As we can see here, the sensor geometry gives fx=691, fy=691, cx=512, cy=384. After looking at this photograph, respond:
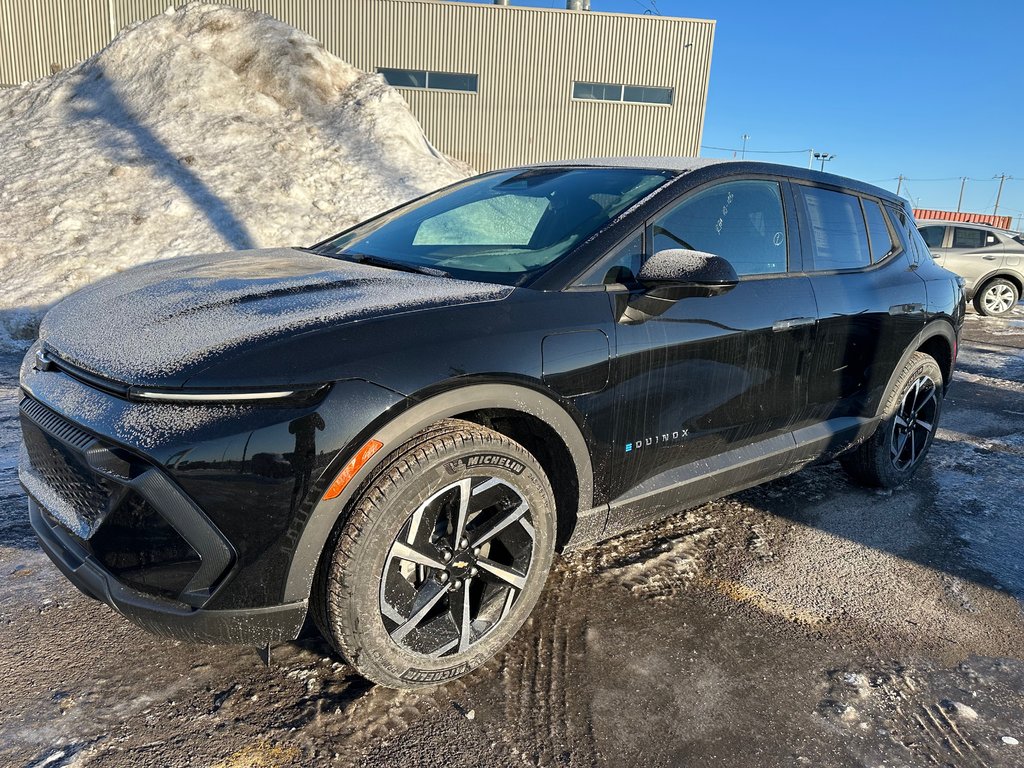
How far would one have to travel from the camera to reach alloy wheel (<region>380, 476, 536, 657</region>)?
2045mm

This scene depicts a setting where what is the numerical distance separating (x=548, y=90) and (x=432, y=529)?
22039 millimetres

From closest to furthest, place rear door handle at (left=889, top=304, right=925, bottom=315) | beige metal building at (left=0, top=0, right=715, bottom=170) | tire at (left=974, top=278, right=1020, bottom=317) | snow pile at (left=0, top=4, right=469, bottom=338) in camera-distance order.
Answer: rear door handle at (left=889, top=304, right=925, bottom=315)
snow pile at (left=0, top=4, right=469, bottom=338)
tire at (left=974, top=278, right=1020, bottom=317)
beige metal building at (left=0, top=0, right=715, bottom=170)

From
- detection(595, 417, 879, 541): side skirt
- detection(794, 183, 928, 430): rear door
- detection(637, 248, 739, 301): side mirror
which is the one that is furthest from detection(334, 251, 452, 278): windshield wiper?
detection(794, 183, 928, 430): rear door

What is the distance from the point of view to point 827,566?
10.5 feet

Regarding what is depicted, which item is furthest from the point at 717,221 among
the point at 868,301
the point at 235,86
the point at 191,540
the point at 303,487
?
the point at 235,86

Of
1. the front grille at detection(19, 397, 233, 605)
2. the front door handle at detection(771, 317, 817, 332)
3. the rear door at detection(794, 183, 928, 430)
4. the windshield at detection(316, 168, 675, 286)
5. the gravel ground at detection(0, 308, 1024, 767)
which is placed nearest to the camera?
the front grille at detection(19, 397, 233, 605)

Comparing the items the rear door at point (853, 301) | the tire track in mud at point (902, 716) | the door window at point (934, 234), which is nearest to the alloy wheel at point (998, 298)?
the door window at point (934, 234)

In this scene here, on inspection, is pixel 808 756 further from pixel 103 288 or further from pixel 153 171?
pixel 153 171

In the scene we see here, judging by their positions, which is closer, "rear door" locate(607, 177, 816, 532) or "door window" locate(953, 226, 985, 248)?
"rear door" locate(607, 177, 816, 532)

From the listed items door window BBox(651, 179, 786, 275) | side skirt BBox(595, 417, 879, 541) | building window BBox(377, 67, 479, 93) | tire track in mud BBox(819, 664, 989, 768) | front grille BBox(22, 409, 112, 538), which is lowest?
tire track in mud BBox(819, 664, 989, 768)

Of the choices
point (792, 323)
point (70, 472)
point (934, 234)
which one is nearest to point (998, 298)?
point (934, 234)

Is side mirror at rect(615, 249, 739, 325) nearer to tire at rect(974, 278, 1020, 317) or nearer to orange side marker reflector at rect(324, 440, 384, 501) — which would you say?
orange side marker reflector at rect(324, 440, 384, 501)

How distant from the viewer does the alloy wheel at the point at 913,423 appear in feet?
13.1

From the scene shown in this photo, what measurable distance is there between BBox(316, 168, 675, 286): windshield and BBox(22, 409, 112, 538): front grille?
4.31 ft
